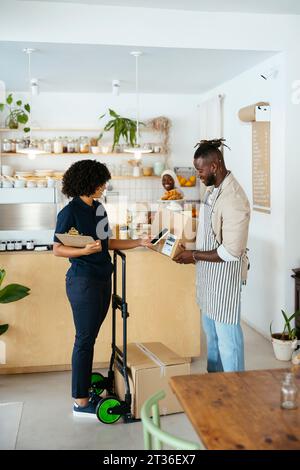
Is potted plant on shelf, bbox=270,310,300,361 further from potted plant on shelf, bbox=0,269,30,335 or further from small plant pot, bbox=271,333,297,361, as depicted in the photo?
potted plant on shelf, bbox=0,269,30,335

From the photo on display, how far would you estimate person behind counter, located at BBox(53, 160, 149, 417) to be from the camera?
3273 mm

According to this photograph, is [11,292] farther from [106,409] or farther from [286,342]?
[286,342]

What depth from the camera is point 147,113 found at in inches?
312

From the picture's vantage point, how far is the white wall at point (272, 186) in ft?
16.6

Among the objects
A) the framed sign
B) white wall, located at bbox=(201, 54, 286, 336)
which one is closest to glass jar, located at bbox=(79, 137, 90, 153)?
white wall, located at bbox=(201, 54, 286, 336)

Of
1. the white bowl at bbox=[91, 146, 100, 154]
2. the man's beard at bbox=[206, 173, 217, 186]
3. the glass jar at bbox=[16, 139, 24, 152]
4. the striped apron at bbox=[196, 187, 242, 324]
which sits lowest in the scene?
the striped apron at bbox=[196, 187, 242, 324]

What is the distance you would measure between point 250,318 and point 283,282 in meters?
1.03

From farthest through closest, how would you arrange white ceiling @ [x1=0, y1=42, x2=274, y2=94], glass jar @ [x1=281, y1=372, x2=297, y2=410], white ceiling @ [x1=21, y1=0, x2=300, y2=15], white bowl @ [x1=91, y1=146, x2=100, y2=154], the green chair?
1. white bowl @ [x1=91, y1=146, x2=100, y2=154]
2. white ceiling @ [x1=0, y1=42, x2=274, y2=94]
3. white ceiling @ [x1=21, y1=0, x2=300, y2=15]
4. glass jar @ [x1=281, y1=372, x2=297, y2=410]
5. the green chair

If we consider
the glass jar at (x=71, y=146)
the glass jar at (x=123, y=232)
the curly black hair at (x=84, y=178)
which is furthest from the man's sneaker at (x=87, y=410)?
the glass jar at (x=71, y=146)

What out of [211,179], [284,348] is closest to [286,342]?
[284,348]

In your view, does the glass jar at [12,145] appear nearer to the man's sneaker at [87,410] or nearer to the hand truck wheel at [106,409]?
the man's sneaker at [87,410]

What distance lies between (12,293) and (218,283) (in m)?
1.59

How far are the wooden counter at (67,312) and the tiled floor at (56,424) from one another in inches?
8.0

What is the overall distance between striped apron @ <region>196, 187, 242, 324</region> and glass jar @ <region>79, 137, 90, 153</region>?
14.8 feet
